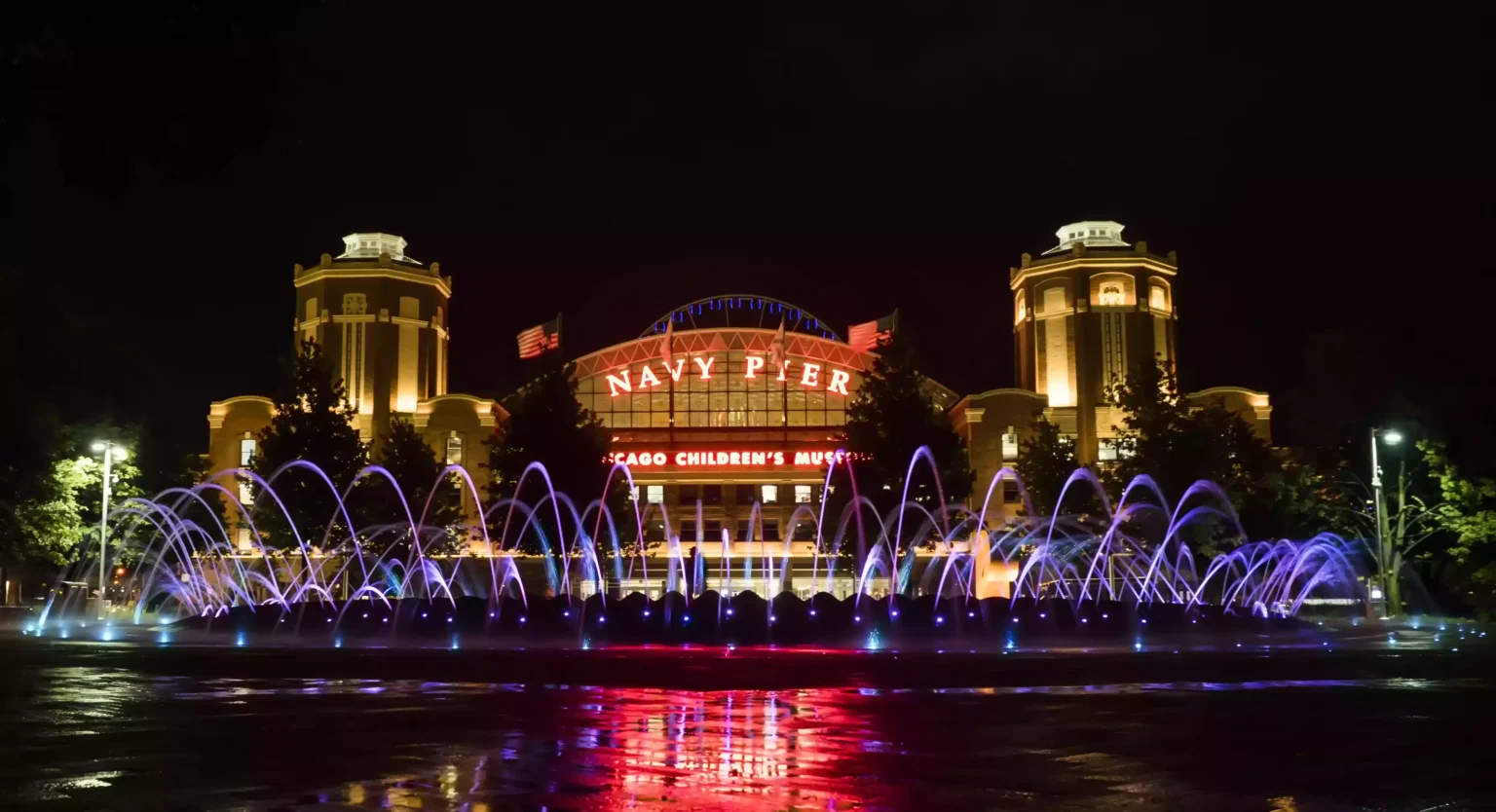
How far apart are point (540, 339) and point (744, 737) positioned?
62651mm

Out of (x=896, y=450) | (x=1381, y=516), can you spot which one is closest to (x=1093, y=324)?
(x=896, y=450)

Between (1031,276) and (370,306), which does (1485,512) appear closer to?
(1031,276)

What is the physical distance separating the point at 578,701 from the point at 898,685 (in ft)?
16.1

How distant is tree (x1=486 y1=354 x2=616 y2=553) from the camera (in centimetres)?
5384

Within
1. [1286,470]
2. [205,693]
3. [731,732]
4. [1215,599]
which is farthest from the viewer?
[1286,470]

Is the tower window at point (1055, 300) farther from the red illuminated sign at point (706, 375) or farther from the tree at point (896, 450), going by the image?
the tree at point (896, 450)

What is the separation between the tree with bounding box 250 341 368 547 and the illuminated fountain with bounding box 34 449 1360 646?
299 millimetres

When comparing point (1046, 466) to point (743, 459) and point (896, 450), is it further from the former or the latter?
point (743, 459)

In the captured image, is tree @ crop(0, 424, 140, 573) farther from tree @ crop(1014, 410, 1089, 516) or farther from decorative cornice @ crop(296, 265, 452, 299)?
tree @ crop(1014, 410, 1089, 516)

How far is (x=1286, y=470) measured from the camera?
57844 millimetres

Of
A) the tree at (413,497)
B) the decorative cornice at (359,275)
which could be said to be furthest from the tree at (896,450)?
the decorative cornice at (359,275)

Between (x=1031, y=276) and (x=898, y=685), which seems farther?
(x=1031, y=276)

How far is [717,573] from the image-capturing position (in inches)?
3115

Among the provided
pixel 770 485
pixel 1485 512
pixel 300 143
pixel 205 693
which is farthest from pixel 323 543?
pixel 300 143
